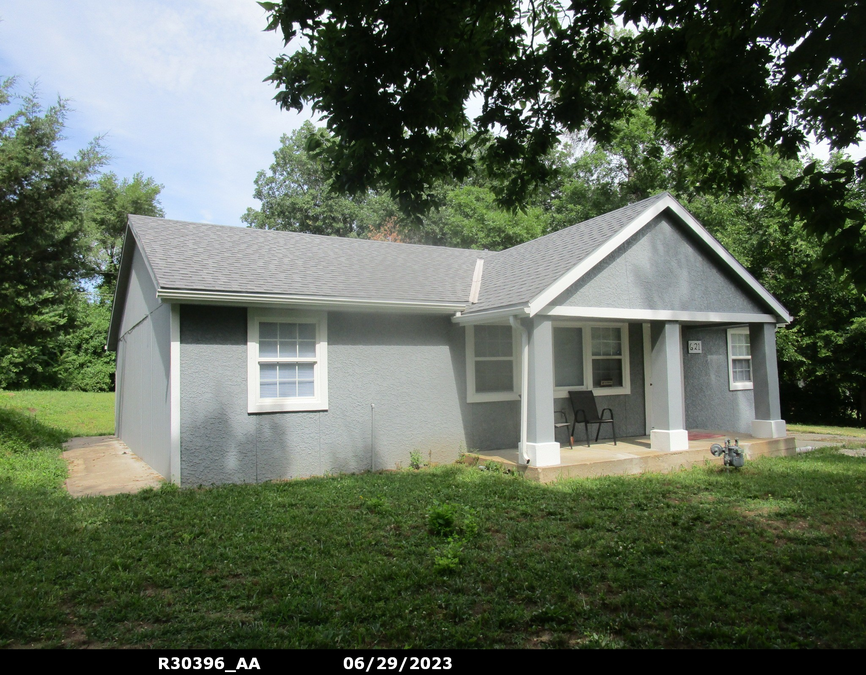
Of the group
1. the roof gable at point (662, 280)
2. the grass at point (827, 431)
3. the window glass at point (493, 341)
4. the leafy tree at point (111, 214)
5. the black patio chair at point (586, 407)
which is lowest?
the grass at point (827, 431)

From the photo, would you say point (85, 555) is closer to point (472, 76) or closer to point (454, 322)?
point (472, 76)

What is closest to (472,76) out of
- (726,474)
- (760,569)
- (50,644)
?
(760,569)

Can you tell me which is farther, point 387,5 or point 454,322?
point 454,322

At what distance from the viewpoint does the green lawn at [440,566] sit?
3773 mm

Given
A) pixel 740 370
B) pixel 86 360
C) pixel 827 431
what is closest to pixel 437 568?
pixel 740 370

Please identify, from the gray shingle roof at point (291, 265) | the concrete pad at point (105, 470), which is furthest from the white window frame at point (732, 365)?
the concrete pad at point (105, 470)

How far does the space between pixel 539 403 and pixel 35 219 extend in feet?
41.6

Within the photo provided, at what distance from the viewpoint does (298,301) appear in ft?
29.5

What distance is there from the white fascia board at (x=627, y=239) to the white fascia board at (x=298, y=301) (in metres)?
1.88

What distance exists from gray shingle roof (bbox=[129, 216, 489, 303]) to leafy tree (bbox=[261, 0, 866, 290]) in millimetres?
3677

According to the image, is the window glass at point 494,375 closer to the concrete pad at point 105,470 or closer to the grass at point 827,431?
the concrete pad at point 105,470

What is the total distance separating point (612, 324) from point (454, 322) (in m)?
3.57

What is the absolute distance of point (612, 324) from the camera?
12.0 metres

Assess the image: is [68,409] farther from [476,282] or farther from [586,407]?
[586,407]
